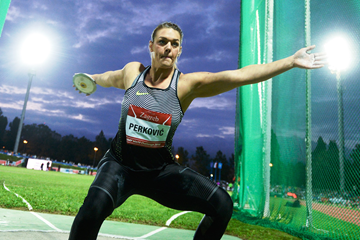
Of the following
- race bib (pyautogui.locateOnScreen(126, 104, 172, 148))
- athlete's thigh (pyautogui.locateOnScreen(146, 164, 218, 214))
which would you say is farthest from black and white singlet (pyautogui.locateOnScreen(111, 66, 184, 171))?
athlete's thigh (pyautogui.locateOnScreen(146, 164, 218, 214))

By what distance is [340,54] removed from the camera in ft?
15.2

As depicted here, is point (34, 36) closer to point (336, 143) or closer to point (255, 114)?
point (255, 114)

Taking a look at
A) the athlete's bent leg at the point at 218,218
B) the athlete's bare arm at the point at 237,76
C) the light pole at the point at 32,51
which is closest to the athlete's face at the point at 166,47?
the athlete's bare arm at the point at 237,76

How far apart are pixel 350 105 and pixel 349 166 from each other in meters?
0.92

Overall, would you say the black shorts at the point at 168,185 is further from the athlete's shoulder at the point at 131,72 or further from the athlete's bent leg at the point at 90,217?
the athlete's shoulder at the point at 131,72

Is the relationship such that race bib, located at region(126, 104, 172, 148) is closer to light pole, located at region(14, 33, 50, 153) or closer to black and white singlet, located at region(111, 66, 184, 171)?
black and white singlet, located at region(111, 66, 184, 171)

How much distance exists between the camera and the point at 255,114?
8.59 metres

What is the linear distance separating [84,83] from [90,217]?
1850mm

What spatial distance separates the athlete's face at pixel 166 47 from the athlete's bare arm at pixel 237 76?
22 cm

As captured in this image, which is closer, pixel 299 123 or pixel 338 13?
pixel 338 13

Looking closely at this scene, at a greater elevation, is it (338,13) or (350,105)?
(338,13)

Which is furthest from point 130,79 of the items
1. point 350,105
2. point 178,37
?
point 350,105

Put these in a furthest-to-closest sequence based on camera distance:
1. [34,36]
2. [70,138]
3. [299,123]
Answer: [70,138] < [34,36] < [299,123]

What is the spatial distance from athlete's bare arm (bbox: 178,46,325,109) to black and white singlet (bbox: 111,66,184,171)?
176mm
